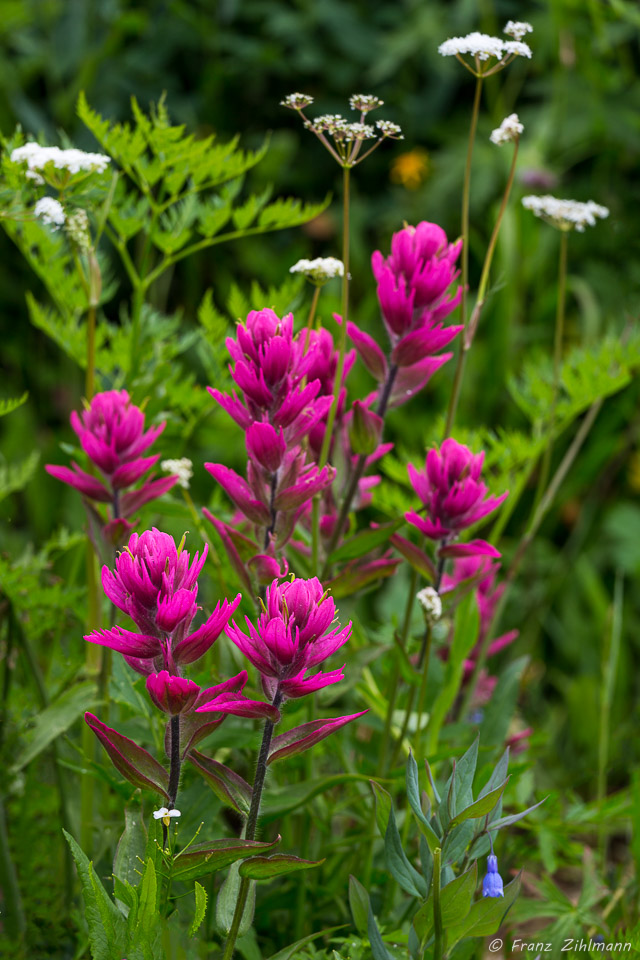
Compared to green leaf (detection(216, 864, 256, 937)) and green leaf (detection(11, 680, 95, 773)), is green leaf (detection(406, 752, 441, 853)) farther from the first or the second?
green leaf (detection(11, 680, 95, 773))

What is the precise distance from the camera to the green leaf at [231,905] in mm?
632

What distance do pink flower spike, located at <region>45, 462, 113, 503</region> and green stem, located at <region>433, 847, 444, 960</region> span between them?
15.4 inches

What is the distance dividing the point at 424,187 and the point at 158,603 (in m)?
1.86

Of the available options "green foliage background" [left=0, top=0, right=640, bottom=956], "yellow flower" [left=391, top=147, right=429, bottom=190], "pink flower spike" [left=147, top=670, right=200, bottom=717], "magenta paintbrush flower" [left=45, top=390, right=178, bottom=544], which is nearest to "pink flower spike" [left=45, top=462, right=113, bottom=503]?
"magenta paintbrush flower" [left=45, top=390, right=178, bottom=544]

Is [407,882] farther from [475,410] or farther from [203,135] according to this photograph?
[203,135]

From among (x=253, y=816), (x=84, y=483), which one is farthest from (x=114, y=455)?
(x=253, y=816)

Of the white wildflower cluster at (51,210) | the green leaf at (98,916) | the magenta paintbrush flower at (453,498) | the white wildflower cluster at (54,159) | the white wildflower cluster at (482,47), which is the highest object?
the white wildflower cluster at (482,47)

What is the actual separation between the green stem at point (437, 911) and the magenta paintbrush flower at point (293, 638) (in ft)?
0.43

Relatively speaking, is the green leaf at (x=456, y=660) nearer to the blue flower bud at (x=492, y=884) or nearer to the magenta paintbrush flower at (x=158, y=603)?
the blue flower bud at (x=492, y=884)

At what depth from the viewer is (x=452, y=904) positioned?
0.61 m

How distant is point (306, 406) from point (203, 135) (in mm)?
1843

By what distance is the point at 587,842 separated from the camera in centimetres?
146

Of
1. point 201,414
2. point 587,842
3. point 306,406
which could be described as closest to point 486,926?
point 306,406

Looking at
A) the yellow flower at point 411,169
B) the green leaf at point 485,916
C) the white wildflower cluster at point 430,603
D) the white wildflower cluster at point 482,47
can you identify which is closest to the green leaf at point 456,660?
the white wildflower cluster at point 430,603
